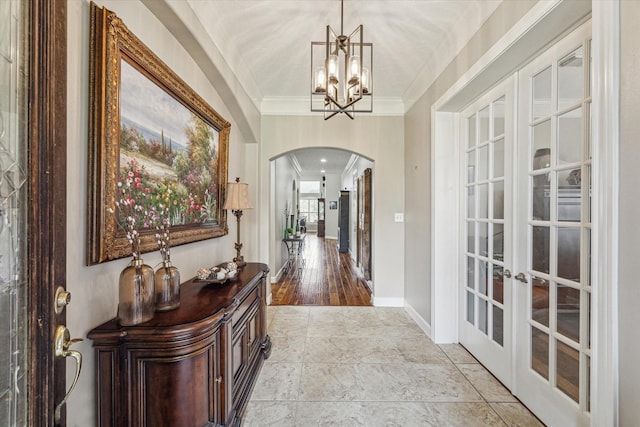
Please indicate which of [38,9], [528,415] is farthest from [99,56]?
[528,415]

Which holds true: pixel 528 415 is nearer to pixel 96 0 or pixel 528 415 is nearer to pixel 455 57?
Answer: pixel 455 57

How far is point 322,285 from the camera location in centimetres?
488

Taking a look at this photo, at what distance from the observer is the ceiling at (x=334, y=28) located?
2.03 m

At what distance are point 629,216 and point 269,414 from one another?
2.15 metres

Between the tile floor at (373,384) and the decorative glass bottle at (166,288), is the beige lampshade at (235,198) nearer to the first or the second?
the decorative glass bottle at (166,288)

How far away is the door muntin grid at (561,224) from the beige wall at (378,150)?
197 centimetres

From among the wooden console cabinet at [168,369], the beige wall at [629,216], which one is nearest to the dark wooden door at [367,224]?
the wooden console cabinet at [168,369]

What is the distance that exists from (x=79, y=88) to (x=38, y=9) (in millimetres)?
504

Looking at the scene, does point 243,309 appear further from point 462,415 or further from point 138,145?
point 462,415

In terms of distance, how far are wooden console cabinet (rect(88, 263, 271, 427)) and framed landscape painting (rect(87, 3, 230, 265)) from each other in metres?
0.37

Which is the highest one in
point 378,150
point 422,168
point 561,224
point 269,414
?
point 378,150

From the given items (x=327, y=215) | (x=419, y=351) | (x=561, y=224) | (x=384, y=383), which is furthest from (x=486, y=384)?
(x=327, y=215)

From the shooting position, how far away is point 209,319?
128 cm

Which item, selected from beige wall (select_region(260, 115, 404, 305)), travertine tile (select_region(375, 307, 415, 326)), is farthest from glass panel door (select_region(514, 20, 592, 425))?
beige wall (select_region(260, 115, 404, 305))
